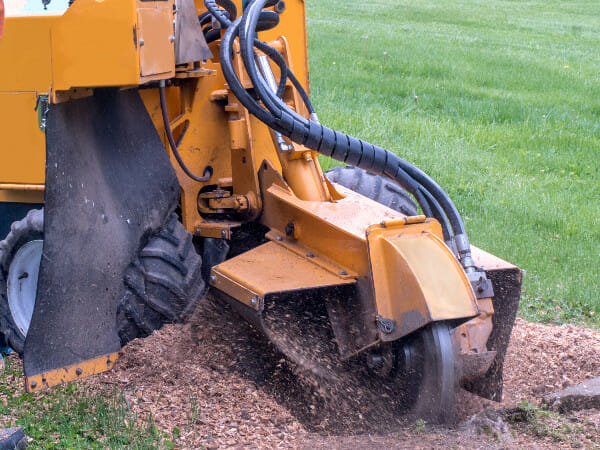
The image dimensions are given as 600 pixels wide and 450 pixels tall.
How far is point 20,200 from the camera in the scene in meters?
4.09

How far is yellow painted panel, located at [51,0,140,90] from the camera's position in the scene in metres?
3.09

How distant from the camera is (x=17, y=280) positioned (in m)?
3.95

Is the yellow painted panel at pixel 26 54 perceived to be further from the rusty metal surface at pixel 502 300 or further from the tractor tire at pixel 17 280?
the rusty metal surface at pixel 502 300

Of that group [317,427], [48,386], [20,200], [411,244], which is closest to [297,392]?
[317,427]

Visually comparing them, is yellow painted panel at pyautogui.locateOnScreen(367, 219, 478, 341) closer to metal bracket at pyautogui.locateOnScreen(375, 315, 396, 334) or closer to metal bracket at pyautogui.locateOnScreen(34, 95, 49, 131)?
metal bracket at pyautogui.locateOnScreen(375, 315, 396, 334)

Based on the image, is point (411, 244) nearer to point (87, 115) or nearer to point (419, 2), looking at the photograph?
point (87, 115)

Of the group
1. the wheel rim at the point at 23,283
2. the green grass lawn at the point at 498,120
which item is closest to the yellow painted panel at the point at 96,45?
the wheel rim at the point at 23,283

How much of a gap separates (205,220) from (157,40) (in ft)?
3.31

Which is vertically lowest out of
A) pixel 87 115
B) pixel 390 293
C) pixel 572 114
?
pixel 572 114

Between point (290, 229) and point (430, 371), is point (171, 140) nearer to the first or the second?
point (290, 229)

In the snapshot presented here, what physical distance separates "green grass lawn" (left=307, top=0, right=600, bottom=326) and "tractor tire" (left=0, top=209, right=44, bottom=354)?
2740 mm

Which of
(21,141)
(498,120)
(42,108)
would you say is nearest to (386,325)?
(42,108)

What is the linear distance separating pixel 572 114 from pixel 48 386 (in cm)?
815

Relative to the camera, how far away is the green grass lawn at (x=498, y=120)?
5.84 meters
